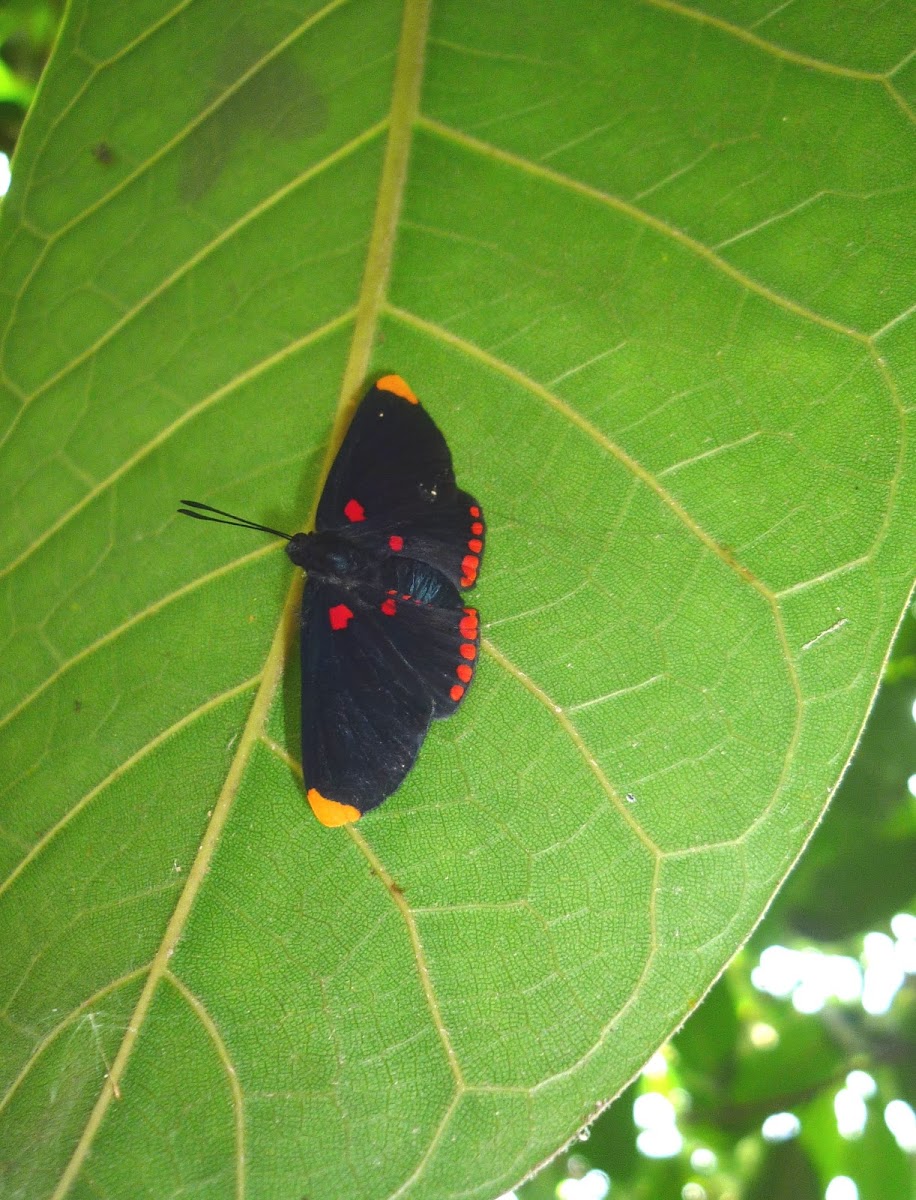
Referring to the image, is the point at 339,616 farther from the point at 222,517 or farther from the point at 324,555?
the point at 222,517

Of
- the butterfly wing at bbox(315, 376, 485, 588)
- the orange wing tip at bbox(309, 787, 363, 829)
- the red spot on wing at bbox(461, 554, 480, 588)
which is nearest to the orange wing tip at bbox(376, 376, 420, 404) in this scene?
the butterfly wing at bbox(315, 376, 485, 588)

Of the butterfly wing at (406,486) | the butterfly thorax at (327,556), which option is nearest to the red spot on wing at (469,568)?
the butterfly wing at (406,486)

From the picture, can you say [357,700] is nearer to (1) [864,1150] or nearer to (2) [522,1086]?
(2) [522,1086]

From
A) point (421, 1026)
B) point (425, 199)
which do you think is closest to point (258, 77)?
point (425, 199)

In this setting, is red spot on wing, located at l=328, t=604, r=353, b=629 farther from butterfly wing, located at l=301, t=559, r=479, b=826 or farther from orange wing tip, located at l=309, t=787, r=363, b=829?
orange wing tip, located at l=309, t=787, r=363, b=829

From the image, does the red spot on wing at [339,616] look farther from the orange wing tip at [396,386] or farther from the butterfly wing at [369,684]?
the orange wing tip at [396,386]
